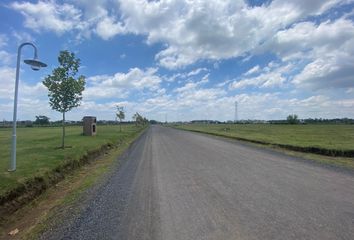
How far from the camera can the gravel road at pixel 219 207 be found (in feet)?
18.5

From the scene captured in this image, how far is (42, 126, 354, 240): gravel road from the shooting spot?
18.5 feet

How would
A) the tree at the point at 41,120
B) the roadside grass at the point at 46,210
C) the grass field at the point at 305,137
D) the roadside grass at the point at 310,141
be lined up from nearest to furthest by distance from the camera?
the roadside grass at the point at 46,210
the roadside grass at the point at 310,141
the grass field at the point at 305,137
the tree at the point at 41,120

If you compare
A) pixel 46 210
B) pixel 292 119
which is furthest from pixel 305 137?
pixel 292 119

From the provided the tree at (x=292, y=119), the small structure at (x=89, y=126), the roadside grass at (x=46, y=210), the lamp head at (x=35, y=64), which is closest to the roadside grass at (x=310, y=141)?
the roadside grass at (x=46, y=210)

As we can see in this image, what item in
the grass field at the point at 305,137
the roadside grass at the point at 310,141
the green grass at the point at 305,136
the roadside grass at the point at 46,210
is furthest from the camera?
the green grass at the point at 305,136

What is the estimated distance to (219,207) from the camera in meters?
7.23

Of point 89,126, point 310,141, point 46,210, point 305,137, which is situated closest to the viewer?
point 46,210

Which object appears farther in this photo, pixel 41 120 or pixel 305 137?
pixel 41 120

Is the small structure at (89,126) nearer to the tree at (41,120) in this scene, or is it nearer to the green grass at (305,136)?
the green grass at (305,136)

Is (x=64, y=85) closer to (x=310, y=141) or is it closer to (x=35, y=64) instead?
(x=35, y=64)

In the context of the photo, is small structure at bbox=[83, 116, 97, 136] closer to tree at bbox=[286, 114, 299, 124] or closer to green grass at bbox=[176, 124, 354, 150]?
green grass at bbox=[176, 124, 354, 150]

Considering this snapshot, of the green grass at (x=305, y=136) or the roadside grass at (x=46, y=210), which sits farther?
the green grass at (x=305, y=136)

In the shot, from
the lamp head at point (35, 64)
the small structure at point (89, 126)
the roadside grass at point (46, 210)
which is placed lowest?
the roadside grass at point (46, 210)

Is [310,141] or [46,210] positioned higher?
[310,141]
